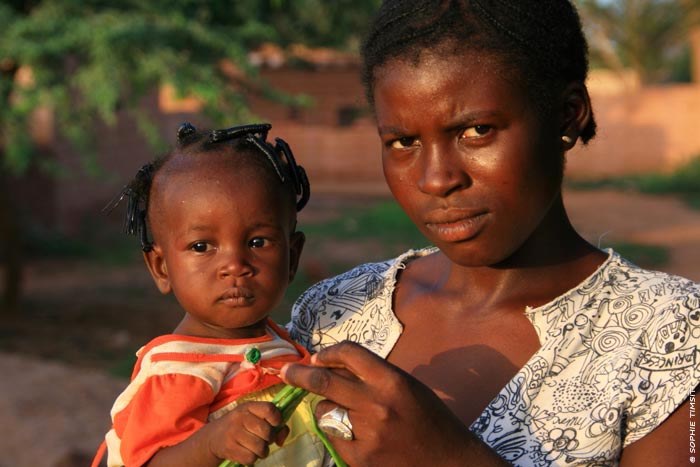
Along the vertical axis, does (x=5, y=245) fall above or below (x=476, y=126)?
below

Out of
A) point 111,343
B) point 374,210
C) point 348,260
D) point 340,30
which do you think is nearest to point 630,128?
point 374,210

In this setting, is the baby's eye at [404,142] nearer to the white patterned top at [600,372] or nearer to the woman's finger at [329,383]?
the white patterned top at [600,372]

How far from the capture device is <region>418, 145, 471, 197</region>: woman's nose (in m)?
1.86

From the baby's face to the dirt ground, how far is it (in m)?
0.79

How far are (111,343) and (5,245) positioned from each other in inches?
A: 68.7

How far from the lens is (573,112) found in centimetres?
199

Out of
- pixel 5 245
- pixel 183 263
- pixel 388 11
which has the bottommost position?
pixel 5 245

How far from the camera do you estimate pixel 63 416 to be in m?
6.62

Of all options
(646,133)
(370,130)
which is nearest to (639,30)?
(646,133)

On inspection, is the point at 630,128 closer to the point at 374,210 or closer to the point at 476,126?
the point at 374,210

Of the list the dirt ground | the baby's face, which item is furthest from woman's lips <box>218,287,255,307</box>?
the dirt ground

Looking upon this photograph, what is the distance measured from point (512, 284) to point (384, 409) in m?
0.62

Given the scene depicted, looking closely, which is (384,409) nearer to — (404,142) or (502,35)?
(404,142)

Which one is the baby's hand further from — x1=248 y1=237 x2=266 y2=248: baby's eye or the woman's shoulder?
the woman's shoulder
